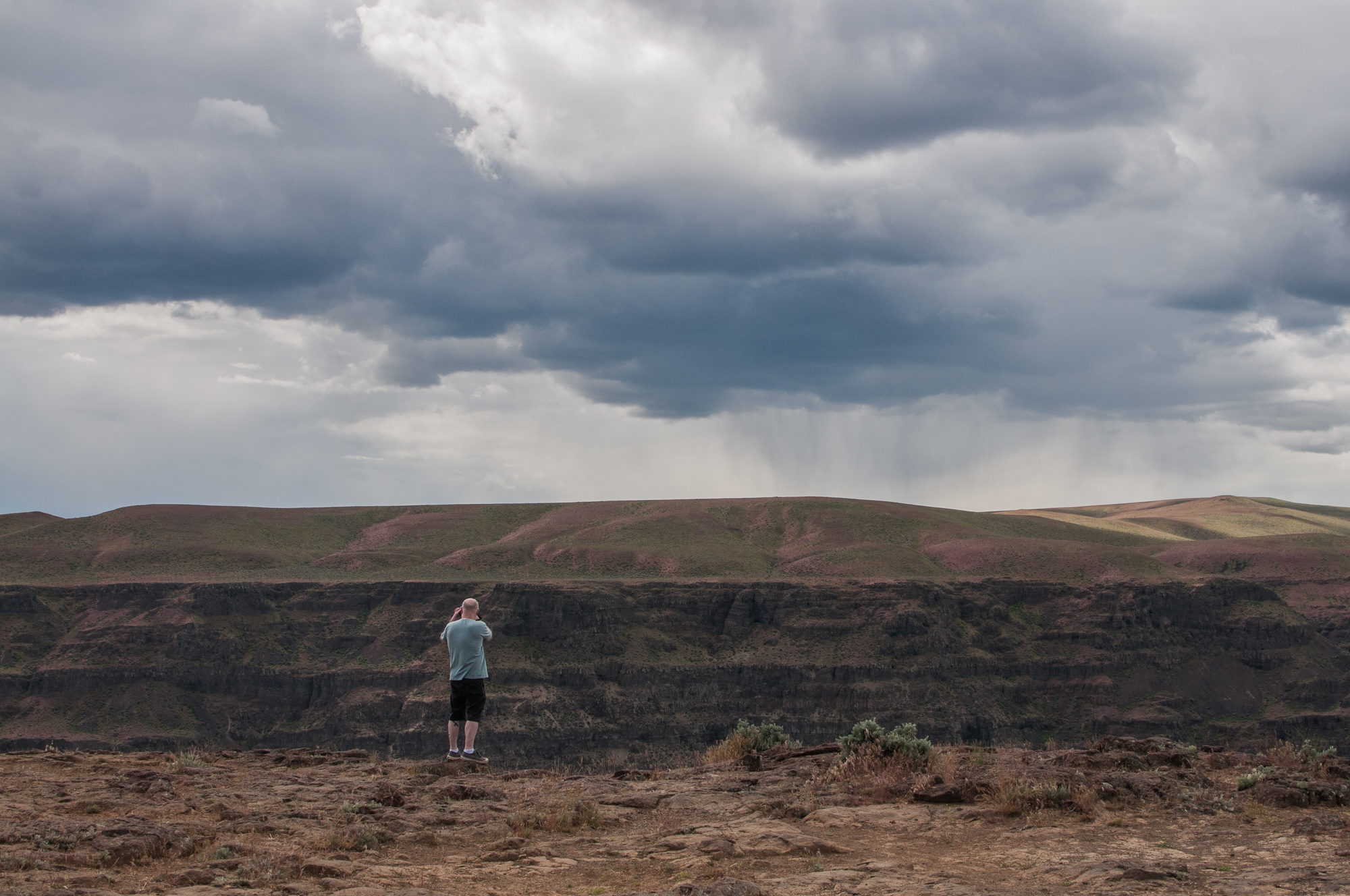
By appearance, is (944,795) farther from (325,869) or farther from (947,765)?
(325,869)

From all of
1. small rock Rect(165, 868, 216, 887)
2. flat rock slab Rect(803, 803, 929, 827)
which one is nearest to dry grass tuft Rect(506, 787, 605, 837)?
flat rock slab Rect(803, 803, 929, 827)

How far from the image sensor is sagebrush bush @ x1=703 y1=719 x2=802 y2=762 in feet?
58.4

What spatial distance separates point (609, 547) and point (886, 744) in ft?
307

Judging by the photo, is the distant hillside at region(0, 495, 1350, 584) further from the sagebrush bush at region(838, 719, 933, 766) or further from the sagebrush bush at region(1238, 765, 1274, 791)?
the sagebrush bush at region(1238, 765, 1274, 791)

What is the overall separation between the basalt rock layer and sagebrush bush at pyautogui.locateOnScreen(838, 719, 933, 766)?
2374 inches

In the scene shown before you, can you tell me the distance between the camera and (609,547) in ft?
353

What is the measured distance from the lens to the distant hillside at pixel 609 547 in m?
101

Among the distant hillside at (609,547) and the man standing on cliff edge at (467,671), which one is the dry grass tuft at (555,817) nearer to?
the man standing on cliff edge at (467,671)

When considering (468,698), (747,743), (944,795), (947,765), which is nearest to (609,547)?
(747,743)

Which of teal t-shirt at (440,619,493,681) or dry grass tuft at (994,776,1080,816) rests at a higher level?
teal t-shirt at (440,619,493,681)

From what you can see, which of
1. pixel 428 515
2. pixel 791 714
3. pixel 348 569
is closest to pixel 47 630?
pixel 348 569

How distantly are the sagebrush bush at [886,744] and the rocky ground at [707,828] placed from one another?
290 millimetres

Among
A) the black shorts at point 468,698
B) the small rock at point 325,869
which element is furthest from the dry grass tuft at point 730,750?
the small rock at point 325,869

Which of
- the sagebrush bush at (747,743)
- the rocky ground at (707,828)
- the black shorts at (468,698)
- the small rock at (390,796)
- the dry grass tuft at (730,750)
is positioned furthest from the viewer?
the sagebrush bush at (747,743)
